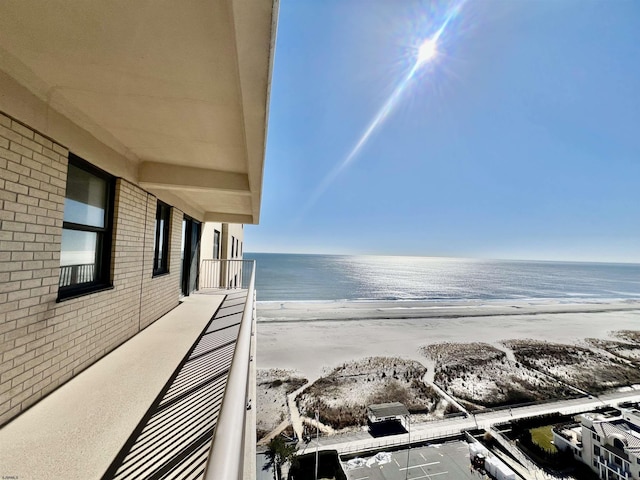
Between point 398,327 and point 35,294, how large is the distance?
65.1 ft

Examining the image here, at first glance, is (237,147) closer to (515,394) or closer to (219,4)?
(219,4)

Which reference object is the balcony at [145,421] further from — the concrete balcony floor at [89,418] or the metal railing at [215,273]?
the metal railing at [215,273]

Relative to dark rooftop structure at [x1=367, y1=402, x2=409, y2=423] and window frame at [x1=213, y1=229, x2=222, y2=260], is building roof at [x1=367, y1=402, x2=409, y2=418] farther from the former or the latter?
window frame at [x1=213, y1=229, x2=222, y2=260]

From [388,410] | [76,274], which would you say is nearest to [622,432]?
[388,410]

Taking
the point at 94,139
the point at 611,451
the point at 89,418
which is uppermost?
the point at 94,139

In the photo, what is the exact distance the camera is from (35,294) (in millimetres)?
2281

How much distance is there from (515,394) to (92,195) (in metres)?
14.3

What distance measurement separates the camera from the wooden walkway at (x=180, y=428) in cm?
168

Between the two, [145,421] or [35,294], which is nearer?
[145,421]

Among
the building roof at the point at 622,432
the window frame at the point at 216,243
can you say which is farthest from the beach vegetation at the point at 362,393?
the window frame at the point at 216,243

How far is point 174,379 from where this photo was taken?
2.82 meters

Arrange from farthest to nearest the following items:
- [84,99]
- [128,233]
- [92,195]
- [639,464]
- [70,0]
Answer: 1. [639,464]
2. [128,233]
3. [92,195]
4. [84,99]
5. [70,0]

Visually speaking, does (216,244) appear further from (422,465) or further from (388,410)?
(422,465)

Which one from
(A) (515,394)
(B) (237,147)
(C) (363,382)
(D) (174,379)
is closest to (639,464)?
(A) (515,394)
